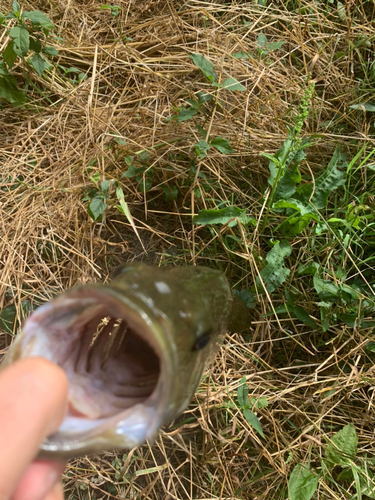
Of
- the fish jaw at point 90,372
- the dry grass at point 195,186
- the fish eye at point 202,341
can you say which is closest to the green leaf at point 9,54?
the dry grass at point 195,186

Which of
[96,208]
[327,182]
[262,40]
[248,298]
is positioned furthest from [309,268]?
[262,40]

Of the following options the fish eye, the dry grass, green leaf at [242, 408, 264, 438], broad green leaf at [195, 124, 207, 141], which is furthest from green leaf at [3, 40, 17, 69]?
green leaf at [242, 408, 264, 438]

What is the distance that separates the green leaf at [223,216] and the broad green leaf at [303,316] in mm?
550

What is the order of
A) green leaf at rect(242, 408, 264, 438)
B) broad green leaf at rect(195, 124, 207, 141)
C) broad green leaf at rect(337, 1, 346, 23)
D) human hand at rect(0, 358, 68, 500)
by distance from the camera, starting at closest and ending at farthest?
1. human hand at rect(0, 358, 68, 500)
2. green leaf at rect(242, 408, 264, 438)
3. broad green leaf at rect(195, 124, 207, 141)
4. broad green leaf at rect(337, 1, 346, 23)

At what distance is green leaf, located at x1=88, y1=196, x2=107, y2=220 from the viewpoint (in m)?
2.08

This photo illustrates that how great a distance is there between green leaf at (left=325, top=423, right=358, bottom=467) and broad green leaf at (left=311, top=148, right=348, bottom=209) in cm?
119

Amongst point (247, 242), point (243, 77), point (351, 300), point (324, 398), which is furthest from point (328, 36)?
point (324, 398)

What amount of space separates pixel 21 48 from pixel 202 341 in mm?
2049

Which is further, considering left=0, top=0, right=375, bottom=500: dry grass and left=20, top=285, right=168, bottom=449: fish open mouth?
left=0, top=0, right=375, bottom=500: dry grass

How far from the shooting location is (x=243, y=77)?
8.84ft

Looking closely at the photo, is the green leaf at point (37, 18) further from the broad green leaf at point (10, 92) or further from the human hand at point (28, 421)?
the human hand at point (28, 421)

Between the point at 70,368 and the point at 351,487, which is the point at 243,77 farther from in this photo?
the point at 351,487

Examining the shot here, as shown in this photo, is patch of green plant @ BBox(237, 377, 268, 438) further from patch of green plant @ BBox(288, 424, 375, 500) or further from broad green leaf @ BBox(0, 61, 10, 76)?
broad green leaf @ BBox(0, 61, 10, 76)

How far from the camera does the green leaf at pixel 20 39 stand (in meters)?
2.27
